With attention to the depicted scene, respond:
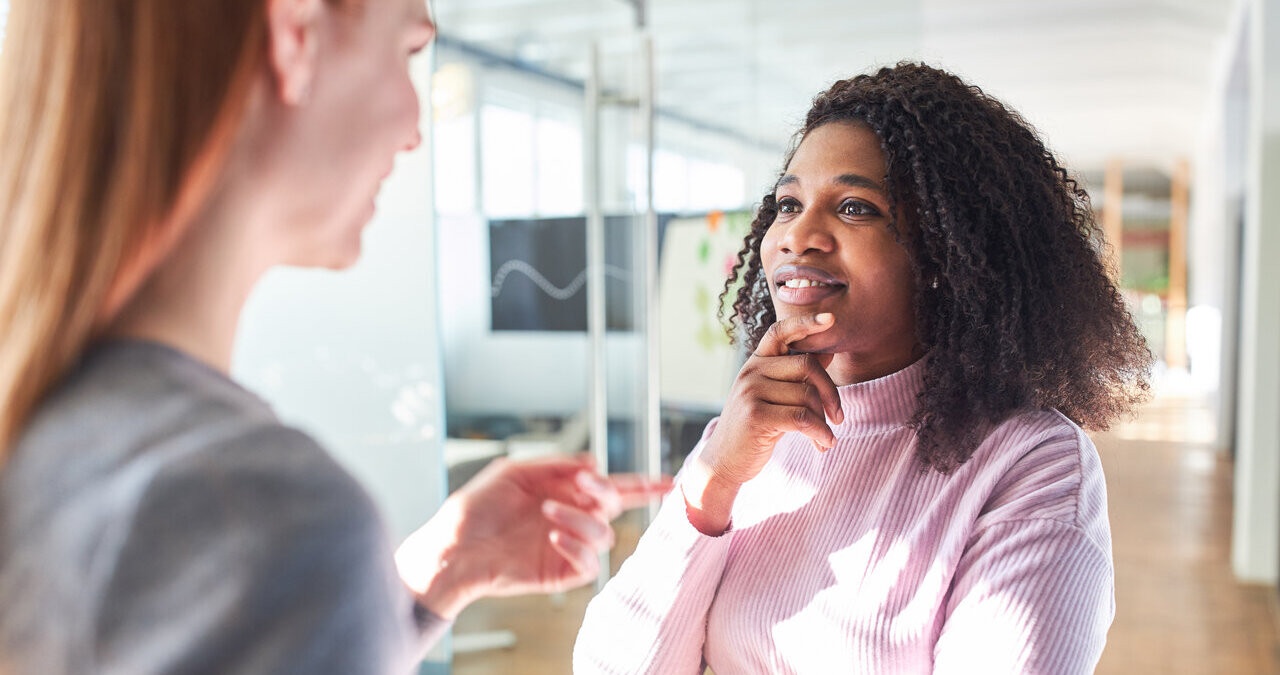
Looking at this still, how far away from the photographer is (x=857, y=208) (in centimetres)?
115

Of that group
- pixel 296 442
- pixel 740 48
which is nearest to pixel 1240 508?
pixel 740 48

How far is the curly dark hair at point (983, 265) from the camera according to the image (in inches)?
44.4

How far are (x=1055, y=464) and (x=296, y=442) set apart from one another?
0.92 metres

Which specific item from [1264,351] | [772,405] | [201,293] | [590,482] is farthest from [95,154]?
[1264,351]

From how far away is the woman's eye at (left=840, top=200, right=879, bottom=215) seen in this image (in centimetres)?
115

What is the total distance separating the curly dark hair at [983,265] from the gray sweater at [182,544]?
35.4 inches

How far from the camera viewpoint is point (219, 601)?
32cm

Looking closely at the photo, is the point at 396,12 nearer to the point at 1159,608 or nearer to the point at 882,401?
the point at 882,401

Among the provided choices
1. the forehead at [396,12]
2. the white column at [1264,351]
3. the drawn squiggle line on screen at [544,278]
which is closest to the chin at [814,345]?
the forehead at [396,12]

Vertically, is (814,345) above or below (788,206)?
below

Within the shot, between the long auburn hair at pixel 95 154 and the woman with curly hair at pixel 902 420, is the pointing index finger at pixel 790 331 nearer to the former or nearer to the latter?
the woman with curly hair at pixel 902 420

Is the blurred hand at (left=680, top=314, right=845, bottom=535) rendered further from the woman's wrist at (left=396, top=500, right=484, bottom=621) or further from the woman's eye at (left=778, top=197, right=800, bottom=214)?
the woman's wrist at (left=396, top=500, right=484, bottom=621)

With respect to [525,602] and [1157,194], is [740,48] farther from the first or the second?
[1157,194]

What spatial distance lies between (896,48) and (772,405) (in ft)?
9.26
